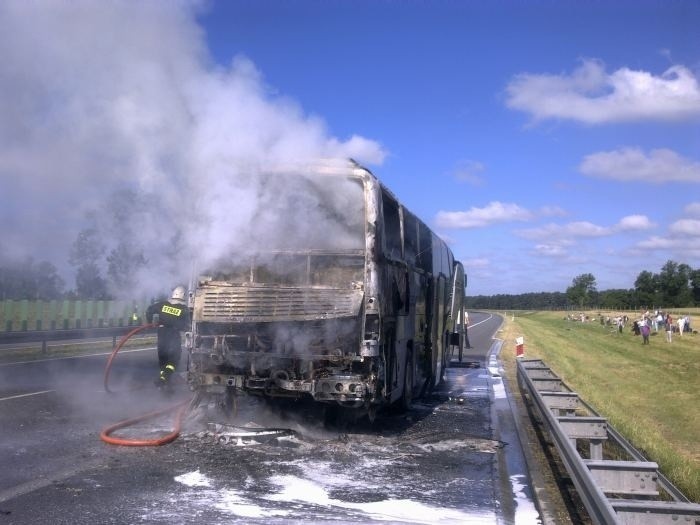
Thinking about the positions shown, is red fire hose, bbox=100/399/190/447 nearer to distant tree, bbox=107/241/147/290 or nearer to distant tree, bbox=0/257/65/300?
distant tree, bbox=107/241/147/290

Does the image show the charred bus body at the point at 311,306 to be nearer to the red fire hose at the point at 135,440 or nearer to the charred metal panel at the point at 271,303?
the charred metal panel at the point at 271,303

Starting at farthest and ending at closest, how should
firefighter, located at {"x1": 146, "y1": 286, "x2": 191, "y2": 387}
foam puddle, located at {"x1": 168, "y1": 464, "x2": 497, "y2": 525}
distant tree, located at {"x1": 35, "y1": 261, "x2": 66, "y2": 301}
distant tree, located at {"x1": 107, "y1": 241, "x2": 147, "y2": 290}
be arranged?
1. distant tree, located at {"x1": 35, "y1": 261, "x2": 66, "y2": 301}
2. firefighter, located at {"x1": 146, "y1": 286, "x2": 191, "y2": 387}
3. distant tree, located at {"x1": 107, "y1": 241, "x2": 147, "y2": 290}
4. foam puddle, located at {"x1": 168, "y1": 464, "x2": 497, "y2": 525}

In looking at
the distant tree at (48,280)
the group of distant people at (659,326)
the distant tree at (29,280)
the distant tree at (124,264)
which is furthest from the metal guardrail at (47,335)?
the group of distant people at (659,326)

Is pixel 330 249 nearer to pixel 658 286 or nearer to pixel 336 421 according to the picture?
pixel 336 421

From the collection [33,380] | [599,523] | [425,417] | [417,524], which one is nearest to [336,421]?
[425,417]

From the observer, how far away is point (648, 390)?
23.5m

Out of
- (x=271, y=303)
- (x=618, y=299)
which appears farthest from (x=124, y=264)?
(x=618, y=299)

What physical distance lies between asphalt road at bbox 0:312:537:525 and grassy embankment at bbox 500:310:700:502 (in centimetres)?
204

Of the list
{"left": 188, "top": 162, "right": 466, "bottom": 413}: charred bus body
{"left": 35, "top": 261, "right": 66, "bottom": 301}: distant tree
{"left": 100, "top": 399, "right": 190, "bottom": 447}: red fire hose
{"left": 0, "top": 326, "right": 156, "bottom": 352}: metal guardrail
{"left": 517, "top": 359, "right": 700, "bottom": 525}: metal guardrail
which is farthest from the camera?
{"left": 0, "top": 326, "right": 156, "bottom": 352}: metal guardrail

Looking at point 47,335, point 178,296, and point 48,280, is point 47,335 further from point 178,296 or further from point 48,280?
point 178,296

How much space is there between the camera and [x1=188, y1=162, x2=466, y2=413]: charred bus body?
8.04m

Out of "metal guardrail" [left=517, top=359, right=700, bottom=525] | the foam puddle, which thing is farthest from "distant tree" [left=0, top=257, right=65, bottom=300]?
"metal guardrail" [left=517, top=359, right=700, bottom=525]

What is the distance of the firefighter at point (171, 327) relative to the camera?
425 inches

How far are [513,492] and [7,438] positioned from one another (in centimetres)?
564
